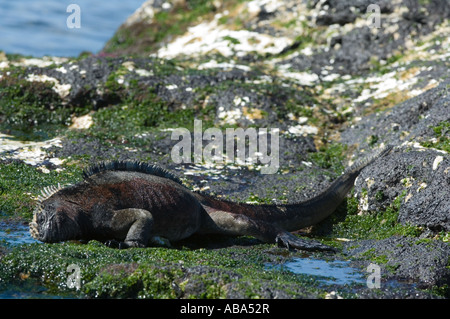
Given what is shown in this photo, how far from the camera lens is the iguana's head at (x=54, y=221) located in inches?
218

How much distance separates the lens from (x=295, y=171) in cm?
797

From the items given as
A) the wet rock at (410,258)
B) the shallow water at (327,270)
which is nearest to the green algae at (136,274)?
the shallow water at (327,270)

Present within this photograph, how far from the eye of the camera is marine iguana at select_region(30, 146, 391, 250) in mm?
5648

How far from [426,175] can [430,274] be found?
70.6 inches

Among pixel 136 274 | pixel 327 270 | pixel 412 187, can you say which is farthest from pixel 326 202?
pixel 136 274

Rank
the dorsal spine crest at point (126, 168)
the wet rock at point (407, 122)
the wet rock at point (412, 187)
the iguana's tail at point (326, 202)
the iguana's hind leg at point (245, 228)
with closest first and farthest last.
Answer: the dorsal spine crest at point (126, 168) < the wet rock at point (412, 187) < the iguana's hind leg at point (245, 228) < the iguana's tail at point (326, 202) < the wet rock at point (407, 122)

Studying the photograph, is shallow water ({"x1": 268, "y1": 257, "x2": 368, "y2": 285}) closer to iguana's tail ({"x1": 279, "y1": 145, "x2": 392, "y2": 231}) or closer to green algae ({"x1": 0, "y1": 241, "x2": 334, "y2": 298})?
green algae ({"x1": 0, "y1": 241, "x2": 334, "y2": 298})

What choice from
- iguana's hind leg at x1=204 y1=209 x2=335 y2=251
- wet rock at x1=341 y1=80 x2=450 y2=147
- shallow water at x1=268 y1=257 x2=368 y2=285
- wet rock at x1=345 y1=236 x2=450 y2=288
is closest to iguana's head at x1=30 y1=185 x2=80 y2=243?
iguana's hind leg at x1=204 y1=209 x2=335 y2=251

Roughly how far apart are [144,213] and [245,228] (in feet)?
3.45

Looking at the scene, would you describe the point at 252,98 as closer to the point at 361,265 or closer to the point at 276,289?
the point at 361,265

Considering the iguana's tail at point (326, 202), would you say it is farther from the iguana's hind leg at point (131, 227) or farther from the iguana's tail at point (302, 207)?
the iguana's hind leg at point (131, 227)

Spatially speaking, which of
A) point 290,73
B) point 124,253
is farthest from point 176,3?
point 124,253
